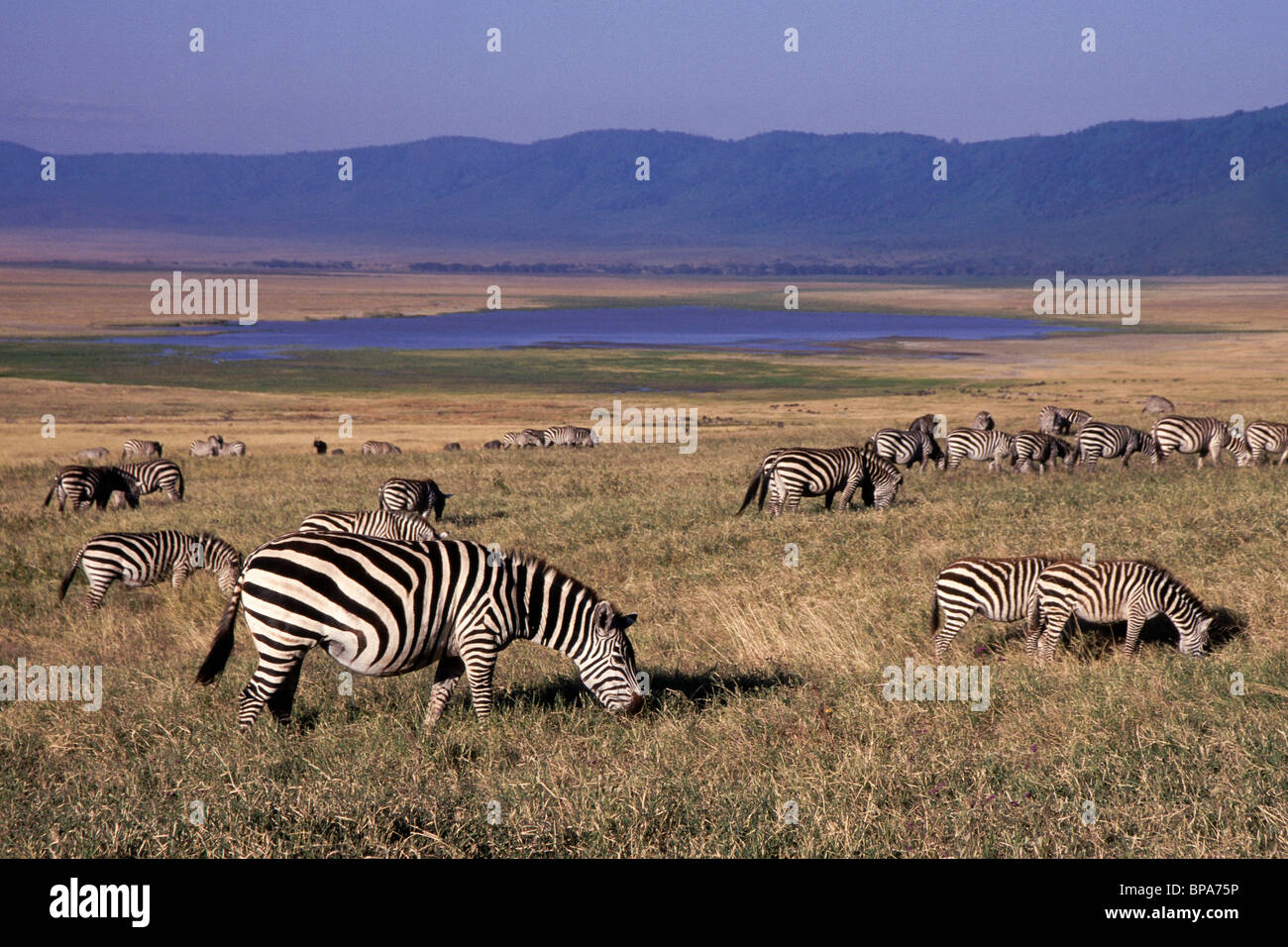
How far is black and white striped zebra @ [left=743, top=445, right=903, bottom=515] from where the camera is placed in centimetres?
1852

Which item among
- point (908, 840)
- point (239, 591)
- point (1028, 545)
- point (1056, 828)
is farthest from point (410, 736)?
point (1028, 545)

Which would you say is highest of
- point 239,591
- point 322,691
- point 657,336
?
point 657,336

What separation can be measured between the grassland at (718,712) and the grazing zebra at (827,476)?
123 cm

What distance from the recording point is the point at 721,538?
16484 mm

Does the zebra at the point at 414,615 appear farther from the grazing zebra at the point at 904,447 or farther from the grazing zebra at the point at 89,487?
the grazing zebra at the point at 904,447

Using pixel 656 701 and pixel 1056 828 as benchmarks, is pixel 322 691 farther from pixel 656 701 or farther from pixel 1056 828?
pixel 1056 828

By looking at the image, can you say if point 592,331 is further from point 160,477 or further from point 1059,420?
point 160,477

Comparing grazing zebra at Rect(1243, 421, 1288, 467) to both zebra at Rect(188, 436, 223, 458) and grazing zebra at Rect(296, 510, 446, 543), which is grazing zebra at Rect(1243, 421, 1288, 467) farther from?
zebra at Rect(188, 436, 223, 458)

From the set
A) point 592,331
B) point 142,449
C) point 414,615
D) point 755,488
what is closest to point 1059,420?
point 755,488

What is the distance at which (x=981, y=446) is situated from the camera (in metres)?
27.7

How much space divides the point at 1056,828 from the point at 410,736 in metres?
4.09

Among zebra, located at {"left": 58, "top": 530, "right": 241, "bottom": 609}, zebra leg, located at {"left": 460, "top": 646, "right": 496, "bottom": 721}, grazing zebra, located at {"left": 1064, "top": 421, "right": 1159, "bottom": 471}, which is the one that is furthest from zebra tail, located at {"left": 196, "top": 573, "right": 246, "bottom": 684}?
grazing zebra, located at {"left": 1064, "top": 421, "right": 1159, "bottom": 471}

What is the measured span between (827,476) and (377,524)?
739 cm

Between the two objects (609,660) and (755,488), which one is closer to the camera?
(609,660)
